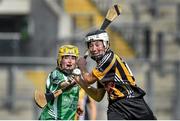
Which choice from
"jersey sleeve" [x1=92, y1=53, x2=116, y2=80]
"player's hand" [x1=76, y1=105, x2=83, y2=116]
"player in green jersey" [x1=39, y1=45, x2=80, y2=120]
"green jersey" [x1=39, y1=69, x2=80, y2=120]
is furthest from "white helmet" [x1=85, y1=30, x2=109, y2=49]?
"player's hand" [x1=76, y1=105, x2=83, y2=116]

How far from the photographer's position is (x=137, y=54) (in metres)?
18.9

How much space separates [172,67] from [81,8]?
15.7 ft

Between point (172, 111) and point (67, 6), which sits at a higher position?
point (67, 6)

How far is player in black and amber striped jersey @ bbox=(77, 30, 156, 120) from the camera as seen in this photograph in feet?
26.6

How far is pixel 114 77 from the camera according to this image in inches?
319

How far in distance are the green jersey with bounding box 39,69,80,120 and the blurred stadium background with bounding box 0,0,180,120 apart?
507 centimetres

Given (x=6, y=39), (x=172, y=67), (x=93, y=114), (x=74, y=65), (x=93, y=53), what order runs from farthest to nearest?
(x=6, y=39)
(x=172, y=67)
(x=93, y=114)
(x=74, y=65)
(x=93, y=53)

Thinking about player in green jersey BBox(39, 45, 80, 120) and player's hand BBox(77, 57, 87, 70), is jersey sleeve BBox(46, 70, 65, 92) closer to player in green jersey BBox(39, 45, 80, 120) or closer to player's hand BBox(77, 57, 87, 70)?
player in green jersey BBox(39, 45, 80, 120)

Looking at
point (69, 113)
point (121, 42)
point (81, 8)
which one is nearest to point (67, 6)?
point (81, 8)

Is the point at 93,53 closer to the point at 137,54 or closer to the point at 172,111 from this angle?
the point at 172,111

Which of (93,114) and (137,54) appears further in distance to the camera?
(137,54)

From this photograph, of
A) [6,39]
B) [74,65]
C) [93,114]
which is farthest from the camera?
Answer: [6,39]

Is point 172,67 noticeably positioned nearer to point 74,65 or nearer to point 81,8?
point 81,8

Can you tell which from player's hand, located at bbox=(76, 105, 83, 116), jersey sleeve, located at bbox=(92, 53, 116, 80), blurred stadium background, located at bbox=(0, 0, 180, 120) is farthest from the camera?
blurred stadium background, located at bbox=(0, 0, 180, 120)
